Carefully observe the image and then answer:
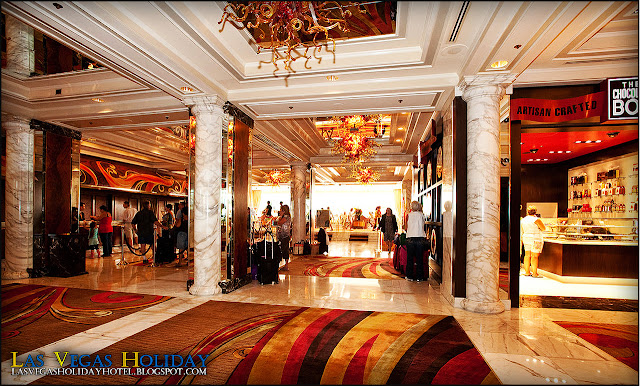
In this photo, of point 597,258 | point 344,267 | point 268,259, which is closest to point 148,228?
point 268,259

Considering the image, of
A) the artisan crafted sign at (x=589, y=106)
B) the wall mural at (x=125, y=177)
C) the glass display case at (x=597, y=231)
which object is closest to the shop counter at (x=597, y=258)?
the glass display case at (x=597, y=231)

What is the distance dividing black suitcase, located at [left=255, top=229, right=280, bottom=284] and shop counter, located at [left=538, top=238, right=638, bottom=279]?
572 centimetres

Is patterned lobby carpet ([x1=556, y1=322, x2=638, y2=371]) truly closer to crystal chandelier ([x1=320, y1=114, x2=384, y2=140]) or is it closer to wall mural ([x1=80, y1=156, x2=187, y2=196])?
crystal chandelier ([x1=320, y1=114, x2=384, y2=140])

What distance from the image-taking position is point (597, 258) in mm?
6629

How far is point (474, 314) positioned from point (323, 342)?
2348 millimetres

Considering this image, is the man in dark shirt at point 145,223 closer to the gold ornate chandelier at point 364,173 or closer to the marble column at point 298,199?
the marble column at point 298,199

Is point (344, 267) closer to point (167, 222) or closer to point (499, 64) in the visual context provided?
point (167, 222)

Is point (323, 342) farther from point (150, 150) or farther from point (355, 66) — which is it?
point (150, 150)

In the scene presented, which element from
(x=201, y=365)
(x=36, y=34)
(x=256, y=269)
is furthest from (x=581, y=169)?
(x=36, y=34)

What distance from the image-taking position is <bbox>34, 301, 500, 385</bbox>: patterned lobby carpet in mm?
2920

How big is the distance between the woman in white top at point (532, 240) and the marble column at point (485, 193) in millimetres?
3085

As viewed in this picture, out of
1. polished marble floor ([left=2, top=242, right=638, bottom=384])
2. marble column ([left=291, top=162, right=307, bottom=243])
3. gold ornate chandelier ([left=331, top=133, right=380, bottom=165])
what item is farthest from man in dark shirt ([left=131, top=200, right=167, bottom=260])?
gold ornate chandelier ([left=331, top=133, right=380, bottom=165])

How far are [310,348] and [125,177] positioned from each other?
11788 mm

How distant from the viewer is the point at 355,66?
490 centimetres
